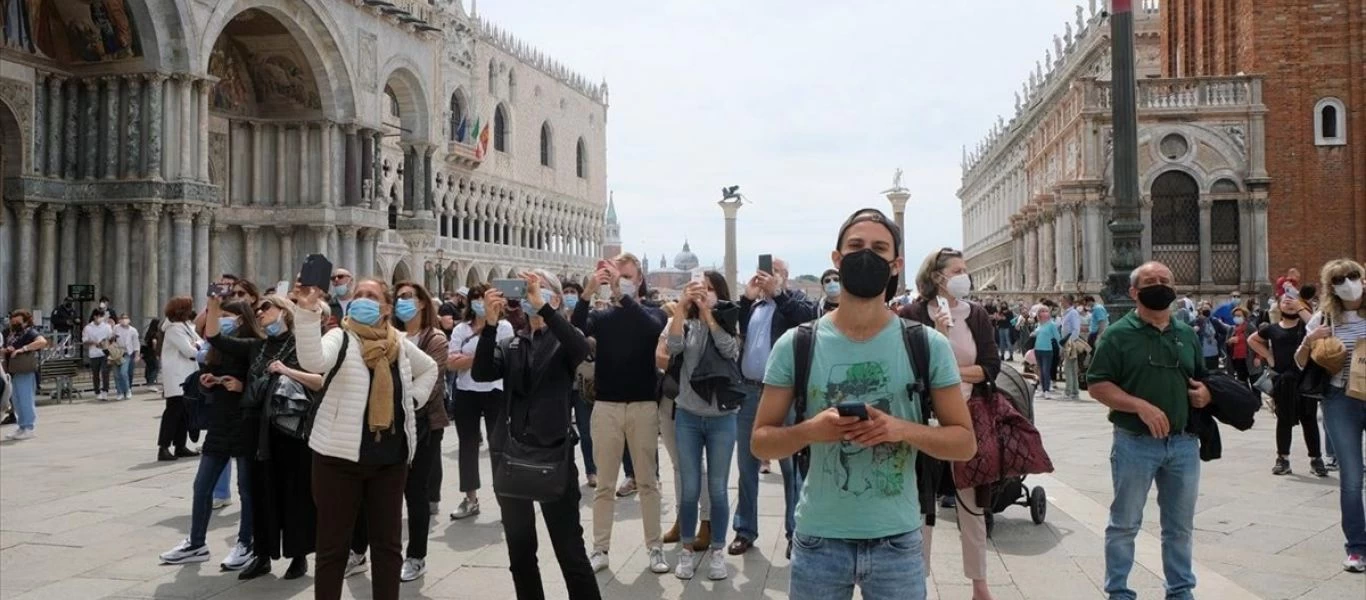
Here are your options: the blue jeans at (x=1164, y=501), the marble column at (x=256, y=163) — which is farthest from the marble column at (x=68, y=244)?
the blue jeans at (x=1164, y=501)

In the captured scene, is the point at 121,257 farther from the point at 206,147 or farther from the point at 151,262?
the point at 206,147

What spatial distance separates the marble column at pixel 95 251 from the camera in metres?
21.3

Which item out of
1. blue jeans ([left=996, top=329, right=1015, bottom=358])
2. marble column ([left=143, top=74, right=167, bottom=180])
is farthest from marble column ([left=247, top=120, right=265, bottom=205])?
blue jeans ([left=996, top=329, right=1015, bottom=358])

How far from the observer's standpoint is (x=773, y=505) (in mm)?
8305

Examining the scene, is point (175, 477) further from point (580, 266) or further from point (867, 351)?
point (580, 266)

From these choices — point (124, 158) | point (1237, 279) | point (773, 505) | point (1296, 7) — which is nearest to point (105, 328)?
point (124, 158)

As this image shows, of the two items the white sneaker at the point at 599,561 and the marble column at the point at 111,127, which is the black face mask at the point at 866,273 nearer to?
the white sneaker at the point at 599,561

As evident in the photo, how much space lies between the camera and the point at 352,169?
27188mm

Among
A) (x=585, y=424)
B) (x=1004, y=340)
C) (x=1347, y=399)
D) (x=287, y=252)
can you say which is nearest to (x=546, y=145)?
(x=287, y=252)

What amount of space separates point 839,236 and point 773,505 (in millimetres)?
5320

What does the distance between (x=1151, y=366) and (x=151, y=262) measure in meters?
21.5

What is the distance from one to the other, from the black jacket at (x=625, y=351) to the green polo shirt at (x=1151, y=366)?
2607mm

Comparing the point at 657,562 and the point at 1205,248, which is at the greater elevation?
the point at 1205,248

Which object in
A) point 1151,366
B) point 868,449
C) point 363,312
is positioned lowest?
point 868,449
